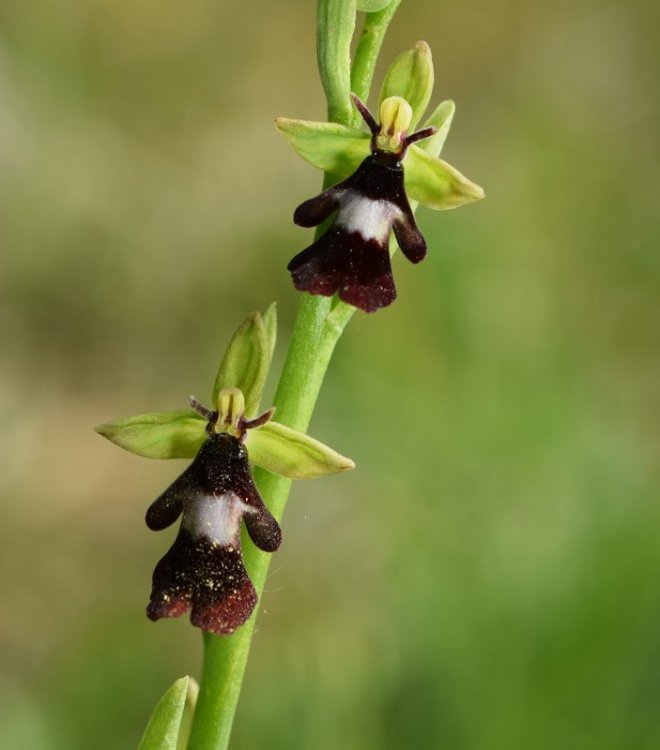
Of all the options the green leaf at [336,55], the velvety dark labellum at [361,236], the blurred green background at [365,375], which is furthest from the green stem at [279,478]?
the blurred green background at [365,375]

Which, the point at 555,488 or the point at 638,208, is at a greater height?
the point at 638,208

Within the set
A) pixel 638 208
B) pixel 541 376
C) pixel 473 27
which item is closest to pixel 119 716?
pixel 541 376

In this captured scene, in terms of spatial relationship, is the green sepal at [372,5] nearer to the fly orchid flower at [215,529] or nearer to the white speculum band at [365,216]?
the white speculum band at [365,216]

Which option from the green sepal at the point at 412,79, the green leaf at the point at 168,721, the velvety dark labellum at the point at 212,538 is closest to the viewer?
the velvety dark labellum at the point at 212,538

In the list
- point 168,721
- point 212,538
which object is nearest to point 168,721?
point 168,721

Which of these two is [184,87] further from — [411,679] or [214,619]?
[214,619]

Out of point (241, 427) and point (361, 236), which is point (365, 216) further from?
point (241, 427)

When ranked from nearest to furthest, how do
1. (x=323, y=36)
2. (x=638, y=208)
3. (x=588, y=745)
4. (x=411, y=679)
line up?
(x=323, y=36) < (x=588, y=745) < (x=411, y=679) < (x=638, y=208)

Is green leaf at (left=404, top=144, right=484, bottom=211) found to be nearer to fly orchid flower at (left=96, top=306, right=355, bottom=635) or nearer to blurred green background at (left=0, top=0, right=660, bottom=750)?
fly orchid flower at (left=96, top=306, right=355, bottom=635)

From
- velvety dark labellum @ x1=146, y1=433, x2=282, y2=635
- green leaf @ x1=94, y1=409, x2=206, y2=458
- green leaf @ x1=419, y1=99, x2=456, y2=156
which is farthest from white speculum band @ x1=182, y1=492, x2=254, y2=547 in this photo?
green leaf @ x1=419, y1=99, x2=456, y2=156
